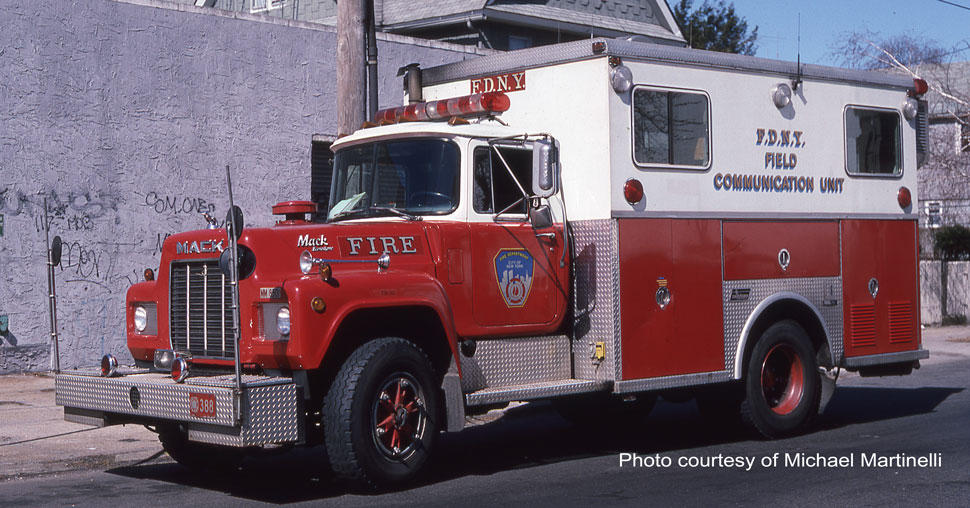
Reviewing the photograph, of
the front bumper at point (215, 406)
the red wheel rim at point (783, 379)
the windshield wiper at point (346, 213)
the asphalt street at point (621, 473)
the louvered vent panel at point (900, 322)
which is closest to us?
the front bumper at point (215, 406)

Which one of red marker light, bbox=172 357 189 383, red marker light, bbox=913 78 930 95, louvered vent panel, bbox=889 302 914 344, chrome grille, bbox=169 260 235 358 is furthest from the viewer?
red marker light, bbox=913 78 930 95

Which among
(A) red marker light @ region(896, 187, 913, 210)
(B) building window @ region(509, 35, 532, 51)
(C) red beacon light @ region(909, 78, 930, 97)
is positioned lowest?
(A) red marker light @ region(896, 187, 913, 210)

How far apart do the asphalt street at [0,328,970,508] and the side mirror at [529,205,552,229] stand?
186 centimetres

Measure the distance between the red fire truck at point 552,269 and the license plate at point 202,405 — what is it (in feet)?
0.06

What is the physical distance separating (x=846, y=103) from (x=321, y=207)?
8.74 meters

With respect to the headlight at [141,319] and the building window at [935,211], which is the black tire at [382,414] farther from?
the building window at [935,211]

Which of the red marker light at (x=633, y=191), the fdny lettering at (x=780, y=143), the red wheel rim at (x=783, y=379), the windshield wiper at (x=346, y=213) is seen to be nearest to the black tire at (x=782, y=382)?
the red wheel rim at (x=783, y=379)

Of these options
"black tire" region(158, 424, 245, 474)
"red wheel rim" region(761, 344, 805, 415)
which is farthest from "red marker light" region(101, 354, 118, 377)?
"red wheel rim" region(761, 344, 805, 415)

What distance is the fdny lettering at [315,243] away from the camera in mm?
7848

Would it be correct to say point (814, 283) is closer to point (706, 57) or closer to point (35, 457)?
point (706, 57)

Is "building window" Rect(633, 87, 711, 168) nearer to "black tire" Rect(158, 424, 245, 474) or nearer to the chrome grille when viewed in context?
the chrome grille

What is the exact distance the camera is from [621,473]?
340 inches

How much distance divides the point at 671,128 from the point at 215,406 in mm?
4485

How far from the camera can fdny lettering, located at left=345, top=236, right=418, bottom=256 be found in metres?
7.96
